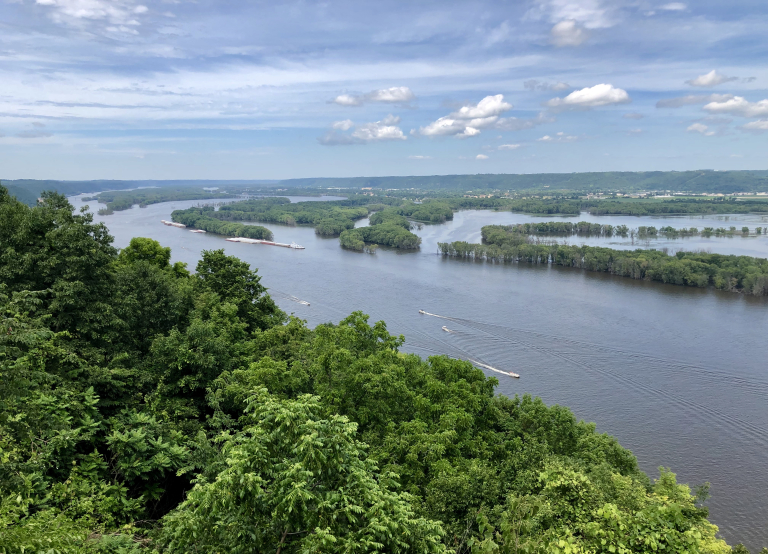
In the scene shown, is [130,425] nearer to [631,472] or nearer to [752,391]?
[631,472]

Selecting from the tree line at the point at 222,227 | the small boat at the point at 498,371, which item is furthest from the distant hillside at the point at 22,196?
the small boat at the point at 498,371

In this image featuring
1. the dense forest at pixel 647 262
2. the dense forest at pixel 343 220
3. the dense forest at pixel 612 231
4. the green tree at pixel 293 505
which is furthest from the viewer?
the dense forest at pixel 612 231

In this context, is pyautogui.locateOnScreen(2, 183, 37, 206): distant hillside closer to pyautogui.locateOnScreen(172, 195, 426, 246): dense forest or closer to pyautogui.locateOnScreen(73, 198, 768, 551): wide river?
pyautogui.locateOnScreen(172, 195, 426, 246): dense forest

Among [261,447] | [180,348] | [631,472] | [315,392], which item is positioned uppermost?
[261,447]

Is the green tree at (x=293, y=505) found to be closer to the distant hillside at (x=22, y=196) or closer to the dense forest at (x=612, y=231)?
the dense forest at (x=612, y=231)

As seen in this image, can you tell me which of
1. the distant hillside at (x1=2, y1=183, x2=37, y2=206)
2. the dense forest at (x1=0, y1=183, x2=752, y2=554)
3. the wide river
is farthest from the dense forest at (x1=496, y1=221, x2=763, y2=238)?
the distant hillside at (x1=2, y1=183, x2=37, y2=206)

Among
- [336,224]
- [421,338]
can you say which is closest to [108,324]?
[421,338]
